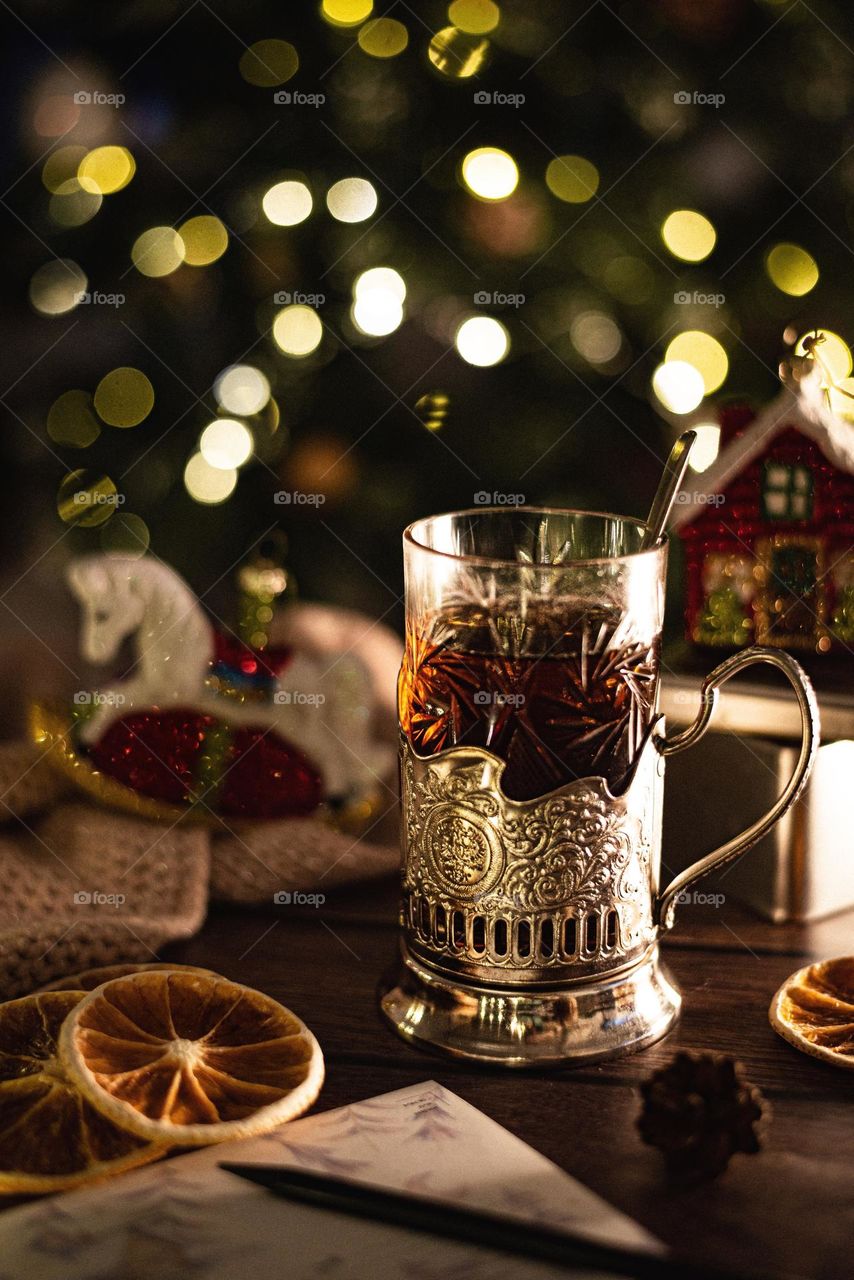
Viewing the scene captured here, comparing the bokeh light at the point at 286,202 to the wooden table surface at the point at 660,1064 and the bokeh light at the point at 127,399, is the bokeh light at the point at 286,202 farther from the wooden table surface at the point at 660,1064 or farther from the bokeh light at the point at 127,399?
the wooden table surface at the point at 660,1064

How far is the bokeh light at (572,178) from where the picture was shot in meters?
1.35

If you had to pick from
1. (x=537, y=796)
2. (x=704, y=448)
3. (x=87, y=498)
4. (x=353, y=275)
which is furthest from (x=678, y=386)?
(x=537, y=796)

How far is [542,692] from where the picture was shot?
0.77 m

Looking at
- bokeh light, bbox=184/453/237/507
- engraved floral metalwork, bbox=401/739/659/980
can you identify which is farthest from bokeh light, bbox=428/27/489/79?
engraved floral metalwork, bbox=401/739/659/980

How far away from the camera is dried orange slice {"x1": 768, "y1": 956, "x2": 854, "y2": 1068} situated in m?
0.80

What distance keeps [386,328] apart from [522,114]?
0.88ft

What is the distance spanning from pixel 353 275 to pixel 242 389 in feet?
0.67

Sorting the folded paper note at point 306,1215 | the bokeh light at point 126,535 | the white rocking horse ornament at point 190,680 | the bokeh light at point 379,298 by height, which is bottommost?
the folded paper note at point 306,1215

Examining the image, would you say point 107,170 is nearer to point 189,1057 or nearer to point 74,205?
point 74,205

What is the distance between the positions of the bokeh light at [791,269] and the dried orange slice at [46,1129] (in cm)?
102

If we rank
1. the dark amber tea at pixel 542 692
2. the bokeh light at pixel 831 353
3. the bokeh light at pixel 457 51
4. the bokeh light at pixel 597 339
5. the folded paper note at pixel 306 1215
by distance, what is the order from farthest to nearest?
the bokeh light at pixel 597 339, the bokeh light at pixel 457 51, the bokeh light at pixel 831 353, the dark amber tea at pixel 542 692, the folded paper note at pixel 306 1215

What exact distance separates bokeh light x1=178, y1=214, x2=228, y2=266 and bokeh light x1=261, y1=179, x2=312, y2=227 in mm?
71

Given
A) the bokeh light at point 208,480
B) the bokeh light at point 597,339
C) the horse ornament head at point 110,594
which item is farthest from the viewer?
the bokeh light at point 208,480

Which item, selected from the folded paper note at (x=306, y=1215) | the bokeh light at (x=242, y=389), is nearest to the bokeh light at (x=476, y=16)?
the bokeh light at (x=242, y=389)
